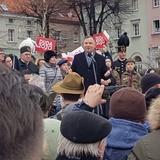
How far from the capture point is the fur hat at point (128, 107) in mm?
3131

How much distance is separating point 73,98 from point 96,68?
3.66m

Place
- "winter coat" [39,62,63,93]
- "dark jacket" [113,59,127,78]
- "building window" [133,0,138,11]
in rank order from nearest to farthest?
"winter coat" [39,62,63,93]
"dark jacket" [113,59,127,78]
"building window" [133,0,138,11]

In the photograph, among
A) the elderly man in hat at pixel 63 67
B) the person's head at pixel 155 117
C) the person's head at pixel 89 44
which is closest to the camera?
the person's head at pixel 155 117

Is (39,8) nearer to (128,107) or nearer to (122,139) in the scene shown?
(128,107)

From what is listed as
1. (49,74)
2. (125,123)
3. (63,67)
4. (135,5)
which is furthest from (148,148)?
(135,5)

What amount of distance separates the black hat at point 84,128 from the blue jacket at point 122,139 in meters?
0.46

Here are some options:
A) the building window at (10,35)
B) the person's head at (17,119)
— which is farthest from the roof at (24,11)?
the person's head at (17,119)

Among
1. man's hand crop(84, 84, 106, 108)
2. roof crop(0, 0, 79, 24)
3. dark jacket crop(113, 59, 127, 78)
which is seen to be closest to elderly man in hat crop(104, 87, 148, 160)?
man's hand crop(84, 84, 106, 108)

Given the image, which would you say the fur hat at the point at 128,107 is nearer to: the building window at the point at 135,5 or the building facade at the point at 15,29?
the building facade at the point at 15,29

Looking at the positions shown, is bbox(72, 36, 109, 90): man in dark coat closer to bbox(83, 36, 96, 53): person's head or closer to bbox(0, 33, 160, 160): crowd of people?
bbox(83, 36, 96, 53): person's head

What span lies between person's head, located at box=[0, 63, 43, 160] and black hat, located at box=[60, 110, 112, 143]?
116 cm

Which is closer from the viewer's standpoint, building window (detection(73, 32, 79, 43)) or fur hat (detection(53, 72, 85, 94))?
fur hat (detection(53, 72, 85, 94))

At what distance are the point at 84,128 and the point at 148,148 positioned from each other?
46 cm

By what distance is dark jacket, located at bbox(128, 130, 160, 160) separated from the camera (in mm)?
2621
